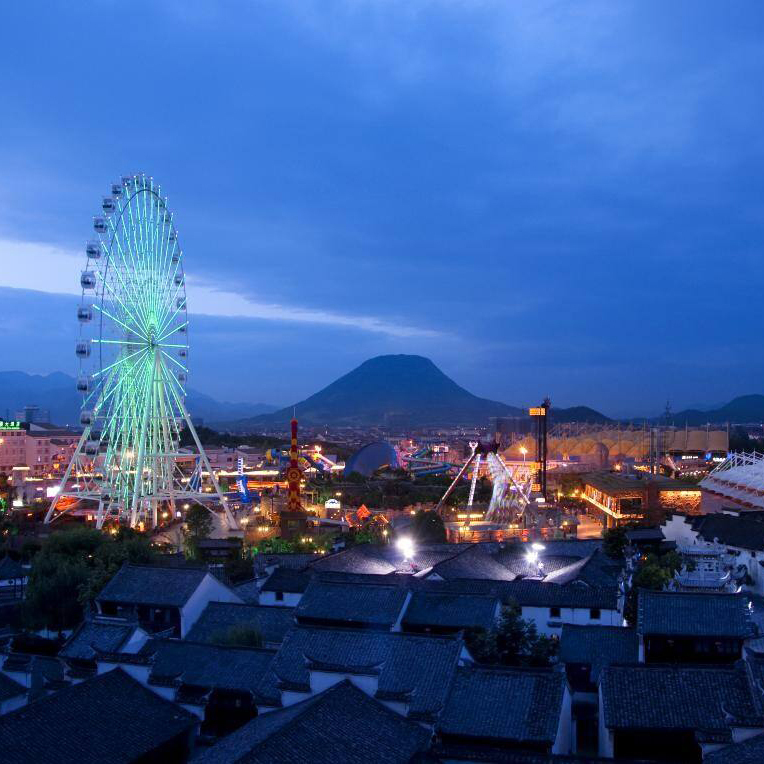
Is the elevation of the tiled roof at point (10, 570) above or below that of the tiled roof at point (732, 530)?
below

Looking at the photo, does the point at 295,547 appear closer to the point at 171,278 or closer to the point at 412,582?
the point at 412,582

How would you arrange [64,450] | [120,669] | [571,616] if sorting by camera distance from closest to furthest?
[120,669] → [571,616] → [64,450]

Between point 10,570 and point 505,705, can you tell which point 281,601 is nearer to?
point 505,705

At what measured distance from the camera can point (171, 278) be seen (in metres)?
39.5

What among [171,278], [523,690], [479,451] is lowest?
[523,690]

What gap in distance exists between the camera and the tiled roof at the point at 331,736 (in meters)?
11.2

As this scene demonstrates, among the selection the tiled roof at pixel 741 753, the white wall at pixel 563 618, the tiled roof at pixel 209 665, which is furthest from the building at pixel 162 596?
the tiled roof at pixel 741 753

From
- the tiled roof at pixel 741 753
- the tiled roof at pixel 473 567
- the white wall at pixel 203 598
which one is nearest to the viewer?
the tiled roof at pixel 741 753

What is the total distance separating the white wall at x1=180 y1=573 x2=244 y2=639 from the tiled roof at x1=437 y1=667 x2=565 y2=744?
28.0ft

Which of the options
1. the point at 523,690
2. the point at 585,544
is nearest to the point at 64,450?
the point at 585,544

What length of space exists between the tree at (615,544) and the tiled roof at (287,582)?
12.2 meters

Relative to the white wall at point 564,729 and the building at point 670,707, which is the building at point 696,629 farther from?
the white wall at point 564,729

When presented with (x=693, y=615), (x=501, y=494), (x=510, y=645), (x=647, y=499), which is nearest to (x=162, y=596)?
(x=510, y=645)

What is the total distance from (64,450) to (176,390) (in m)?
44.3
